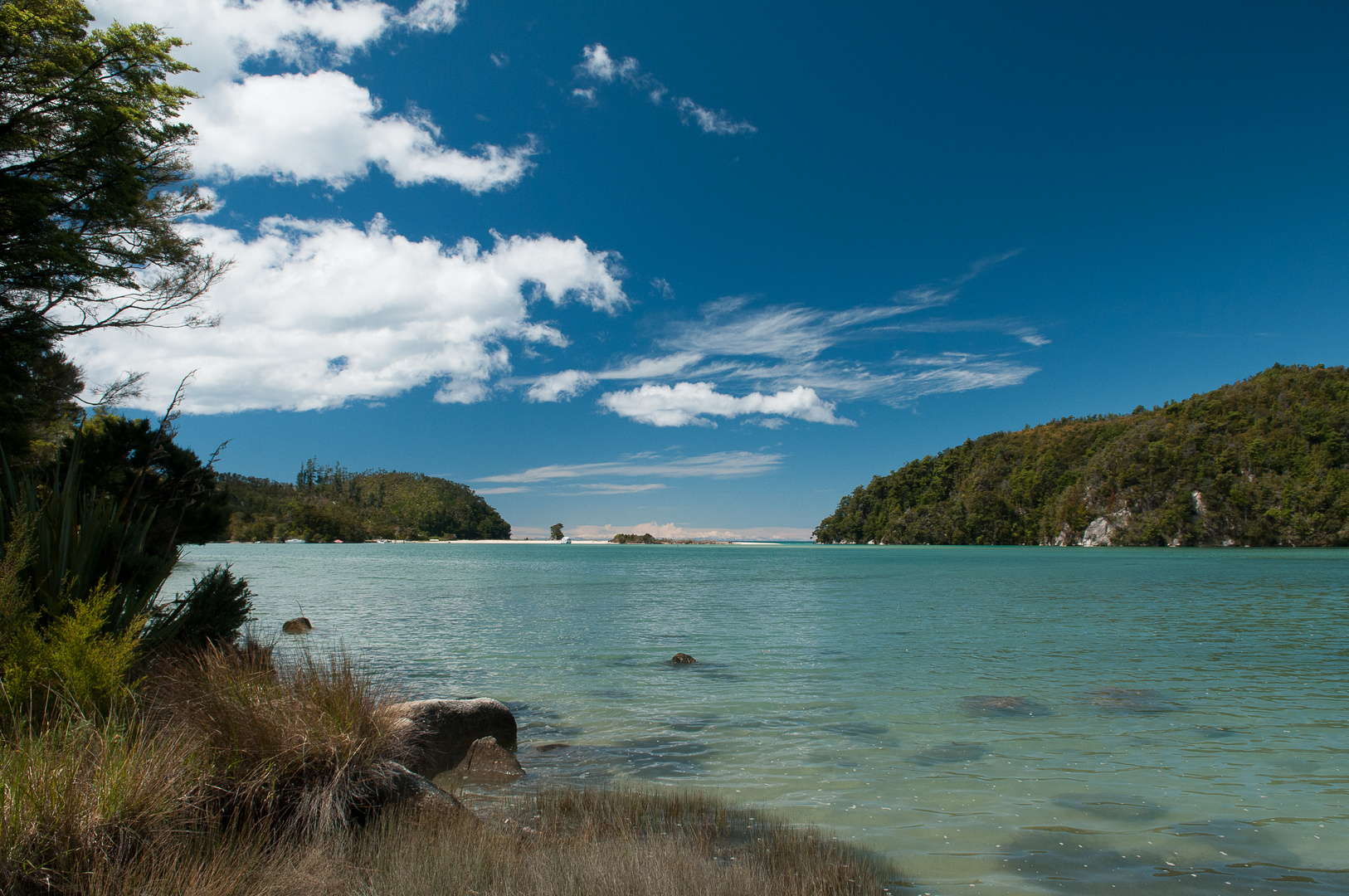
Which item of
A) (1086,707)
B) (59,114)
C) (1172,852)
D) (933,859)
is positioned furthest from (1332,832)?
(59,114)

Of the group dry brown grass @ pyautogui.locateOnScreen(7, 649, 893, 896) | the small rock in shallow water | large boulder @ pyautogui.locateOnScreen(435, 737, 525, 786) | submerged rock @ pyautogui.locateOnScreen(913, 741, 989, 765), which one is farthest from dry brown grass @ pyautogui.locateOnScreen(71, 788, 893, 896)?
the small rock in shallow water

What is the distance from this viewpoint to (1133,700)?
12.1m

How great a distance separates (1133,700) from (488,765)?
11.6 m

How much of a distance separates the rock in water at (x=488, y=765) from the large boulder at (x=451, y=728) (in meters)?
0.18

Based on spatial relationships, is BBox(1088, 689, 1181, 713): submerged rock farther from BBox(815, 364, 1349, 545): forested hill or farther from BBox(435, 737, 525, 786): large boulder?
BBox(815, 364, 1349, 545): forested hill

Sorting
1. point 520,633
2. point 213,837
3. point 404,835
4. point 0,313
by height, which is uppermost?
point 0,313

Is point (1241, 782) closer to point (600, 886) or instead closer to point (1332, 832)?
point (1332, 832)

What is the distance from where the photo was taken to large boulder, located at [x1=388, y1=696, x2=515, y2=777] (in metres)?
7.90

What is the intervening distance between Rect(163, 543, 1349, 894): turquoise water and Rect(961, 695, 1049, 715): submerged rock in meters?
0.07

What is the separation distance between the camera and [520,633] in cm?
2245

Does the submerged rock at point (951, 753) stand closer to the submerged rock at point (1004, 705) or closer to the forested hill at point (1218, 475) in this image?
the submerged rock at point (1004, 705)

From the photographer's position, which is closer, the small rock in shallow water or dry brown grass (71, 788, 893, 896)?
dry brown grass (71, 788, 893, 896)

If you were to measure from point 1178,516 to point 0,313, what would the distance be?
166778 mm

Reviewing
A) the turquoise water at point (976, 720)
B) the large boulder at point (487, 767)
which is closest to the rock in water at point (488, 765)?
the large boulder at point (487, 767)
